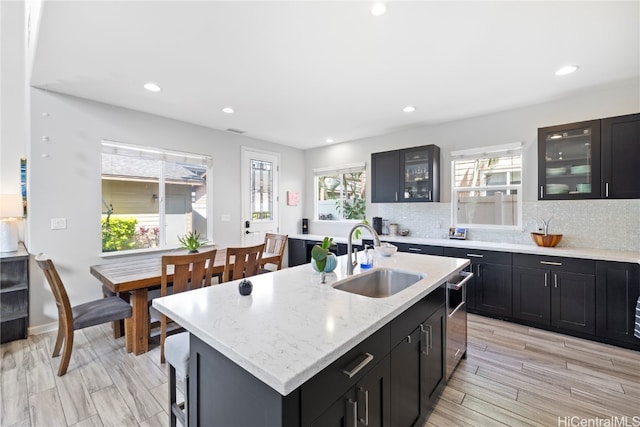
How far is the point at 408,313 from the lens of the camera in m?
1.53

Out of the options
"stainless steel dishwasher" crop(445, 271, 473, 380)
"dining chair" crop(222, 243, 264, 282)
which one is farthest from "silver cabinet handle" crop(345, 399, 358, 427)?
"dining chair" crop(222, 243, 264, 282)

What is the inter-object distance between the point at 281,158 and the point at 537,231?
14.2ft

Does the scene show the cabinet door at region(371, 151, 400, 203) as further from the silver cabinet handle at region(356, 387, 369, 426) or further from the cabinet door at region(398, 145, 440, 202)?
the silver cabinet handle at region(356, 387, 369, 426)

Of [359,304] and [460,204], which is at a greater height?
[460,204]

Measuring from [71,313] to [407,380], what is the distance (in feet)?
8.92

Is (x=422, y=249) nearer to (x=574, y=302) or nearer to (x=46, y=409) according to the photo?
(x=574, y=302)

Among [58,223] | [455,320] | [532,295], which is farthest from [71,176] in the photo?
[532,295]

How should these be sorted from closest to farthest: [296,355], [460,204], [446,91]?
[296,355] → [446,91] → [460,204]

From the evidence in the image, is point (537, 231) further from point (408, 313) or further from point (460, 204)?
point (408, 313)

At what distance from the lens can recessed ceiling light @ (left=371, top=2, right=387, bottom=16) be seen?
1.82 meters

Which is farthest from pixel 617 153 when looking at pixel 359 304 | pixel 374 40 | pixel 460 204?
pixel 359 304

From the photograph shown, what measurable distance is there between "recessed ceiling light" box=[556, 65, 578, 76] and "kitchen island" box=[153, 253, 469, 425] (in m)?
2.60

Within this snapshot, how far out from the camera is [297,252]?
5.38 meters

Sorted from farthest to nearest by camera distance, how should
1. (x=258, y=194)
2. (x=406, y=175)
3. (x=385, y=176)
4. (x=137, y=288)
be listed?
(x=258, y=194)
(x=385, y=176)
(x=406, y=175)
(x=137, y=288)
